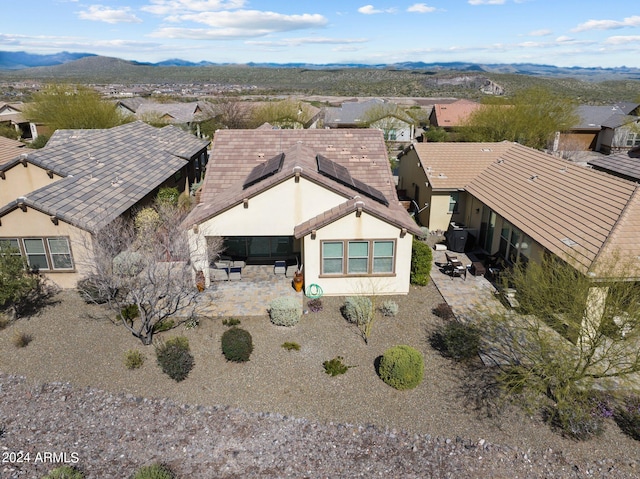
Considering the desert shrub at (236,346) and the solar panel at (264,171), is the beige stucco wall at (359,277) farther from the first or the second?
the desert shrub at (236,346)

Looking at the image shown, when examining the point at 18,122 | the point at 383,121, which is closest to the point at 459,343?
the point at 383,121

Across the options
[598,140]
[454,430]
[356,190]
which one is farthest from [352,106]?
[454,430]

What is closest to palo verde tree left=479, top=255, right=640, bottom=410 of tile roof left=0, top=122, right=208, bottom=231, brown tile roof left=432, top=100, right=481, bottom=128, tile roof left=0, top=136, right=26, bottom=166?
tile roof left=0, top=122, right=208, bottom=231

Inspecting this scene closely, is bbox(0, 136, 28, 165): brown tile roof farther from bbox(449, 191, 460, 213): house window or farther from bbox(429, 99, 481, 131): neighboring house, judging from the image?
bbox(429, 99, 481, 131): neighboring house

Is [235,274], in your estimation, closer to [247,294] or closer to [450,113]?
[247,294]

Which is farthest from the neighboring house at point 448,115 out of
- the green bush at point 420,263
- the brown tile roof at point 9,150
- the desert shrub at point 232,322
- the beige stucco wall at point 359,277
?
the desert shrub at point 232,322

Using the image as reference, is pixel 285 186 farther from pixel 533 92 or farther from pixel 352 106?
pixel 352 106
